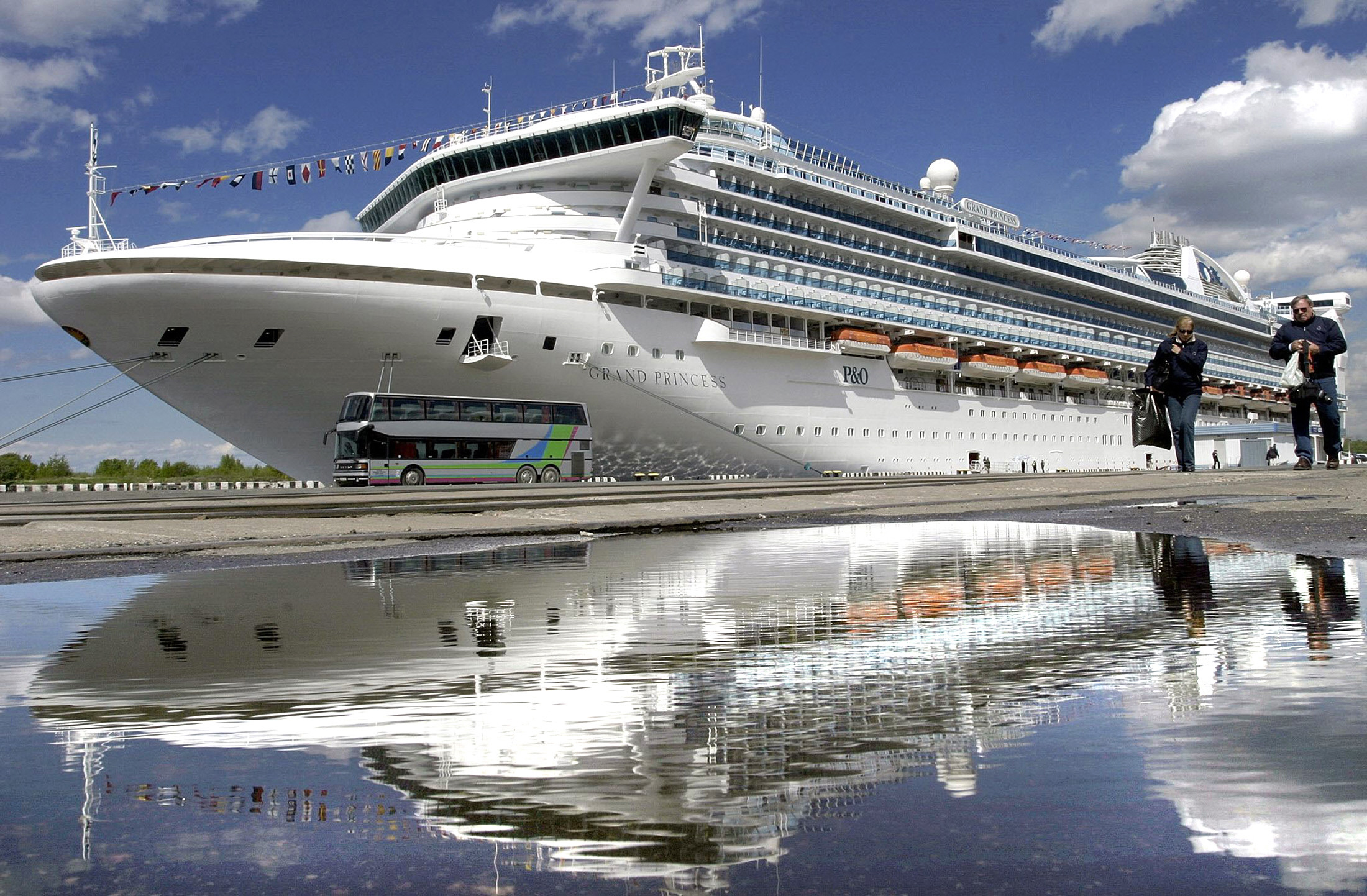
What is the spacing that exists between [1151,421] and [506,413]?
1895 centimetres

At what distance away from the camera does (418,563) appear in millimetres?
7012

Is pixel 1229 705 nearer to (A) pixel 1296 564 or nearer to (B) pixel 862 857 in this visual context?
(B) pixel 862 857

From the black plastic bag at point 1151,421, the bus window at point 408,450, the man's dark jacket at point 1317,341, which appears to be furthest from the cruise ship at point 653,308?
the man's dark jacket at point 1317,341

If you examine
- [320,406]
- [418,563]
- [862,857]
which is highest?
[320,406]

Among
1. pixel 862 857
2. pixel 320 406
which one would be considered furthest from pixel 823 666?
pixel 320 406

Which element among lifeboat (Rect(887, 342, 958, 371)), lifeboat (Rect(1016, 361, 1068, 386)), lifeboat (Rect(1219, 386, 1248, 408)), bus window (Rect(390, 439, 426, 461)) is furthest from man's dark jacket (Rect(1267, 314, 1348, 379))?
lifeboat (Rect(1219, 386, 1248, 408))

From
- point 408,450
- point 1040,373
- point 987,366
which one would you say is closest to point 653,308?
point 408,450

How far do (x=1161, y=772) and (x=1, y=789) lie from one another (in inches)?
86.3

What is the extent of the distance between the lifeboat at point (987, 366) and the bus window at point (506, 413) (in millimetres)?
24152

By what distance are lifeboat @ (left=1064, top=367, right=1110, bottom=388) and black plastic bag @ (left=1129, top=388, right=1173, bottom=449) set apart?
39954 mm

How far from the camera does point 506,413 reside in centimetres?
2831

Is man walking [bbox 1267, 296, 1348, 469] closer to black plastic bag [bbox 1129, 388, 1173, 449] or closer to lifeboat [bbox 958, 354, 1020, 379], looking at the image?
black plastic bag [bbox 1129, 388, 1173, 449]

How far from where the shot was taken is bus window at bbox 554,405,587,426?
95.2 ft

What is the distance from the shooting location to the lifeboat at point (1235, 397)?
6556 cm
